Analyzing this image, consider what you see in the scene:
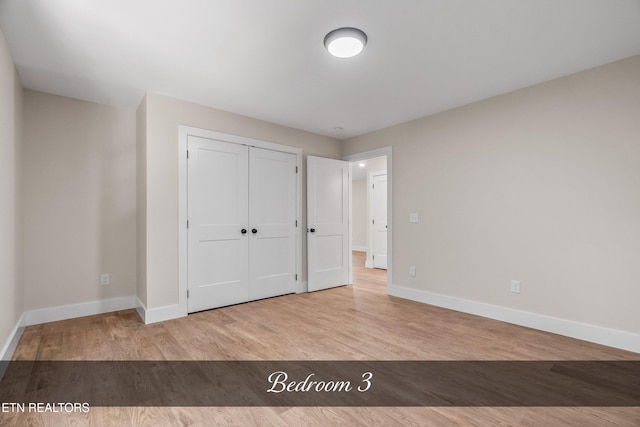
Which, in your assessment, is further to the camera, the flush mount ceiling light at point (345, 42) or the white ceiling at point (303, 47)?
the flush mount ceiling light at point (345, 42)

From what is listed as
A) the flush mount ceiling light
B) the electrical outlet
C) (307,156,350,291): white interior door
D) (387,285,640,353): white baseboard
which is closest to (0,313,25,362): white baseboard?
(307,156,350,291): white interior door

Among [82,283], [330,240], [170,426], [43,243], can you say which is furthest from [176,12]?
[330,240]

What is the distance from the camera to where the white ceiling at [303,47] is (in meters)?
1.97

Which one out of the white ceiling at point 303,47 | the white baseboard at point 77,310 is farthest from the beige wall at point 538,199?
the white baseboard at point 77,310

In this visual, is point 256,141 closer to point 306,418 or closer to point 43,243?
point 43,243

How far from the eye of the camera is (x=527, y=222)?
3129 millimetres

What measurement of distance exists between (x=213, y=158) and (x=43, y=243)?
1.99 m

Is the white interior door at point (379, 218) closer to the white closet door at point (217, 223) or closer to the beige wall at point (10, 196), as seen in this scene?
the white closet door at point (217, 223)

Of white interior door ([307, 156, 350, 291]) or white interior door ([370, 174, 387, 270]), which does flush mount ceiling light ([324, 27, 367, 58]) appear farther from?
white interior door ([370, 174, 387, 270])

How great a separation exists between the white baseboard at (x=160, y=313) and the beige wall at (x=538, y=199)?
9.58 ft

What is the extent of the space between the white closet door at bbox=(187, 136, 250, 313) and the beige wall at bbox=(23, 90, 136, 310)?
880 mm

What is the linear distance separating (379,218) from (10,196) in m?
5.81

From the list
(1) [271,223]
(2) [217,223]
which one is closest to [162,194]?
(2) [217,223]

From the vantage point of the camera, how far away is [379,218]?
6.79 meters
